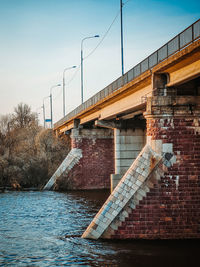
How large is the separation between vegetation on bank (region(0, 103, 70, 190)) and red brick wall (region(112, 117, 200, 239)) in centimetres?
2607

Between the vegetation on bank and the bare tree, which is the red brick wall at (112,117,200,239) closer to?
the vegetation on bank

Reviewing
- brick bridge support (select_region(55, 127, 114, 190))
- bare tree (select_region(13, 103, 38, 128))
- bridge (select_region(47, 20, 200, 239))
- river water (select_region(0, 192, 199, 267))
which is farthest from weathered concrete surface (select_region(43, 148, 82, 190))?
bare tree (select_region(13, 103, 38, 128))

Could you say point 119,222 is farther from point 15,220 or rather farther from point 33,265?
point 15,220

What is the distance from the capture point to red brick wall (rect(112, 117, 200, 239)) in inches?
626

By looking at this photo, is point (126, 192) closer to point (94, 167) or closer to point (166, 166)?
point (166, 166)

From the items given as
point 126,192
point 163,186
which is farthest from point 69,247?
point 163,186

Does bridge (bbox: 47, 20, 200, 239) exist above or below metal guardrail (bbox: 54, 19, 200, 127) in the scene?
below

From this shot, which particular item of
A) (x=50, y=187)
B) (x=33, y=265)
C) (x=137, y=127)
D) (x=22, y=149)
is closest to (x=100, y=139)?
(x=50, y=187)

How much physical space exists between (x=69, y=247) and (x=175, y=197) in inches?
183

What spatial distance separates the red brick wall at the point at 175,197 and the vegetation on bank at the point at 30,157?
2607cm

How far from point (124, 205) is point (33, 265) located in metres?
4.23

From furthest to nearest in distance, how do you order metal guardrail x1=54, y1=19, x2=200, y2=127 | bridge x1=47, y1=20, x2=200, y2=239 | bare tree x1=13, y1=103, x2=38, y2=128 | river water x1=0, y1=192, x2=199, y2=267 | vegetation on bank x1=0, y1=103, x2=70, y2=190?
bare tree x1=13, y1=103, x2=38, y2=128 → vegetation on bank x1=0, y1=103, x2=70, y2=190 → bridge x1=47, y1=20, x2=200, y2=239 → metal guardrail x1=54, y1=19, x2=200, y2=127 → river water x1=0, y1=192, x2=199, y2=267

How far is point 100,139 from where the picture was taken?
41031 mm

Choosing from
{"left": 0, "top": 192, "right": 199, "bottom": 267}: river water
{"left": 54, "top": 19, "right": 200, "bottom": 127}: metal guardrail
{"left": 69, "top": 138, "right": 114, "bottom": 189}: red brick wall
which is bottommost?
{"left": 0, "top": 192, "right": 199, "bottom": 267}: river water
